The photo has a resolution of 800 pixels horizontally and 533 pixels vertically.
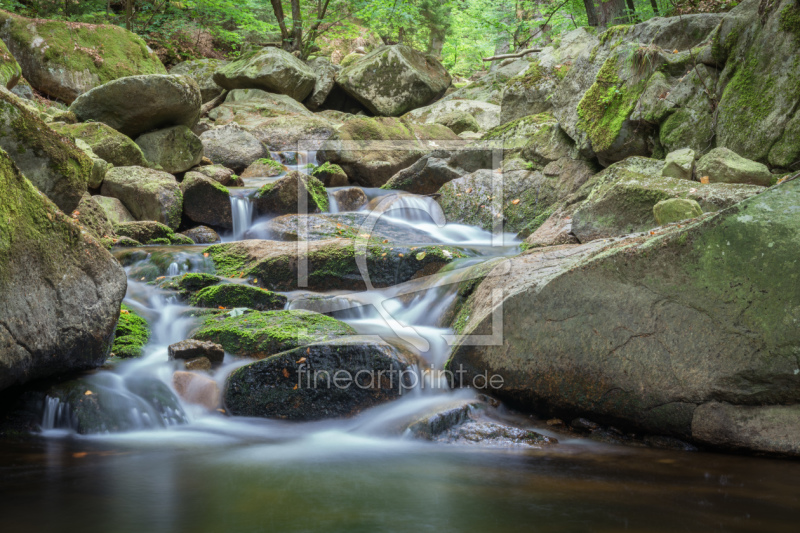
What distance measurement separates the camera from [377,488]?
3.27 meters

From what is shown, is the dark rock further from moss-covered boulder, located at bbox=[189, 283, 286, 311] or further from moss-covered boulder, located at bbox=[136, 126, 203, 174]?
moss-covered boulder, located at bbox=[136, 126, 203, 174]

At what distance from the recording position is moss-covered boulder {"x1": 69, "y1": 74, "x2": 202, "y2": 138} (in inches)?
408

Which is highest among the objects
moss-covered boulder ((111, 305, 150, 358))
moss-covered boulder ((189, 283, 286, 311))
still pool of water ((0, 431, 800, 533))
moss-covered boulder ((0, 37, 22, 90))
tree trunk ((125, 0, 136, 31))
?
tree trunk ((125, 0, 136, 31))

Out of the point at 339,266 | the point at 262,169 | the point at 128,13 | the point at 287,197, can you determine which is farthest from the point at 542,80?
the point at 128,13

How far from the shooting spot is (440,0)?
24.7 metres

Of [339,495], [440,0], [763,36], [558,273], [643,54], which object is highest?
[440,0]

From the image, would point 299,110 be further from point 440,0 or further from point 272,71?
point 440,0

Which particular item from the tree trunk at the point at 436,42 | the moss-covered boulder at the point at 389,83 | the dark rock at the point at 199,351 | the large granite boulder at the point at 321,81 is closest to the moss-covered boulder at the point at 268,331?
the dark rock at the point at 199,351

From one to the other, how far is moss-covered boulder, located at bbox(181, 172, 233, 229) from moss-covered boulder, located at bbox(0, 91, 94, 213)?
4267mm

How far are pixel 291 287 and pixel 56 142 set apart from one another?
2.92 m

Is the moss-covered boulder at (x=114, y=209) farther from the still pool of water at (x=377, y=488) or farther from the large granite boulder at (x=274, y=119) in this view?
the large granite boulder at (x=274, y=119)

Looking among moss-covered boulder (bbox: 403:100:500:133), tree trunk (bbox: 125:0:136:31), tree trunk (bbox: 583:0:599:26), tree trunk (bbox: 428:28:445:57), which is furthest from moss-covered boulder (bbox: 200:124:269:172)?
tree trunk (bbox: 428:28:445:57)

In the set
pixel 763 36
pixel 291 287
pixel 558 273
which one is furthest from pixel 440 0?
pixel 558 273

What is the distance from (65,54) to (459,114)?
33.5 feet
